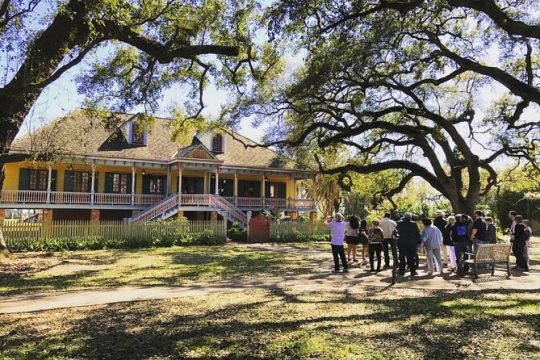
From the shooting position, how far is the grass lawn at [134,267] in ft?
42.8

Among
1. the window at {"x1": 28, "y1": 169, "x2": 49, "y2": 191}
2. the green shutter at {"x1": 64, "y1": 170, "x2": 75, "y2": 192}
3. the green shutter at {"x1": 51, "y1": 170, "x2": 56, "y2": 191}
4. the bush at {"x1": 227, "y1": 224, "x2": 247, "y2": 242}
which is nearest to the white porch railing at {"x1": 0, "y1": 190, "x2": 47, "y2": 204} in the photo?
the window at {"x1": 28, "y1": 169, "x2": 49, "y2": 191}

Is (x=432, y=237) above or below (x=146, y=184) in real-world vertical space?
below

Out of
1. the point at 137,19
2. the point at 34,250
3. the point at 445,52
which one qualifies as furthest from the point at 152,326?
the point at 445,52

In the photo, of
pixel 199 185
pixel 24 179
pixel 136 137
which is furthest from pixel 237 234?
pixel 24 179

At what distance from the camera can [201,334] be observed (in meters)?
7.29

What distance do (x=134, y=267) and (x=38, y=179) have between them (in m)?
18.2

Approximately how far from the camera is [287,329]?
24.7 ft

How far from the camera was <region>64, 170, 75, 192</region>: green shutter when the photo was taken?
32209 mm

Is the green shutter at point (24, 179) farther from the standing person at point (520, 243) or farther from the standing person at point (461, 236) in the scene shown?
the standing person at point (520, 243)

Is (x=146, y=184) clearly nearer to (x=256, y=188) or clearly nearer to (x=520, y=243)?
(x=256, y=188)

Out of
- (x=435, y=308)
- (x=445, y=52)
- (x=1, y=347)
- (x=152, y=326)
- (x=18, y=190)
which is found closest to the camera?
(x=1, y=347)

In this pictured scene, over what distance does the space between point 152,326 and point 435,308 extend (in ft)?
16.9

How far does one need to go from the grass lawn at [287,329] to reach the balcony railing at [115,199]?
22.6 metres

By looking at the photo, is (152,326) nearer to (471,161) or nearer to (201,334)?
(201,334)
